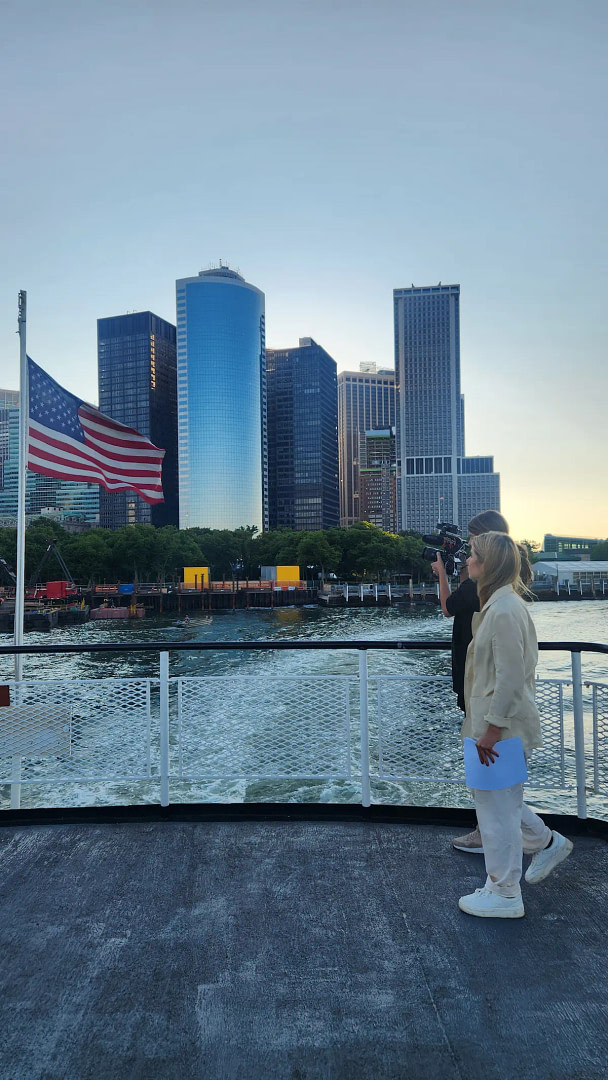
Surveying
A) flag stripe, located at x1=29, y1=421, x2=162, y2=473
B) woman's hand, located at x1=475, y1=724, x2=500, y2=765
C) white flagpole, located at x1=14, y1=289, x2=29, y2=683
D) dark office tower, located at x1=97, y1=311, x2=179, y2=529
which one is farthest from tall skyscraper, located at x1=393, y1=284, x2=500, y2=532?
woman's hand, located at x1=475, y1=724, x2=500, y2=765

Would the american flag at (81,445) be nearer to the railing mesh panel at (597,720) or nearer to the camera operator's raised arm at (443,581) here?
the camera operator's raised arm at (443,581)

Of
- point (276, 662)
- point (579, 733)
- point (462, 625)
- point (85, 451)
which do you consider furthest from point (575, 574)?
point (462, 625)

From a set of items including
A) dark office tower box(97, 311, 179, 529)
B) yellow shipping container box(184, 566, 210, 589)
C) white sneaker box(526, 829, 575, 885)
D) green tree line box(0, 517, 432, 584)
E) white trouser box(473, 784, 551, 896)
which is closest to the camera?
white trouser box(473, 784, 551, 896)

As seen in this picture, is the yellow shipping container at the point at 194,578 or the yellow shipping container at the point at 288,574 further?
the yellow shipping container at the point at 288,574

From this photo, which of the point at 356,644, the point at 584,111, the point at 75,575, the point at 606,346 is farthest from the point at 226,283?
the point at 356,644

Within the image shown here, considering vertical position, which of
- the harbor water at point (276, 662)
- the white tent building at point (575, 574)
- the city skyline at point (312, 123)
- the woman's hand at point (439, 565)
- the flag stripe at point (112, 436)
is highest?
the city skyline at point (312, 123)

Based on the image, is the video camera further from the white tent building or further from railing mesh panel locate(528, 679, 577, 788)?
the white tent building

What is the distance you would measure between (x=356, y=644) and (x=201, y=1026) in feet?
7.76

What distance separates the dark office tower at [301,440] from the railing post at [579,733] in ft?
581

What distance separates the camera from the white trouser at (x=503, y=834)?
2.78 metres

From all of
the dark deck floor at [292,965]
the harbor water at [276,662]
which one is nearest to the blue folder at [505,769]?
the dark deck floor at [292,965]

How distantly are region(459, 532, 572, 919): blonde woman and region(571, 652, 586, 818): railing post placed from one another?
1.25 meters

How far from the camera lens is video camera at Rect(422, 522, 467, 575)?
13.2 ft

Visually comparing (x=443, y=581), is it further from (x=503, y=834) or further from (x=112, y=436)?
(x=112, y=436)
